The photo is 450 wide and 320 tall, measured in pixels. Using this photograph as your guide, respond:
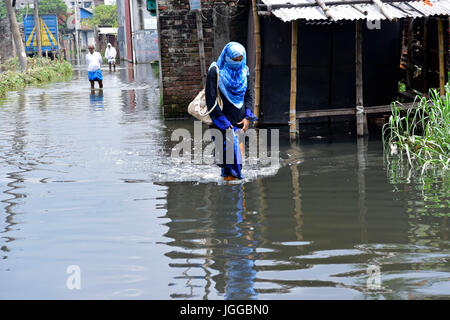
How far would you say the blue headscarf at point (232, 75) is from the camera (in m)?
7.73

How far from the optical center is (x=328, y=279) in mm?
4652

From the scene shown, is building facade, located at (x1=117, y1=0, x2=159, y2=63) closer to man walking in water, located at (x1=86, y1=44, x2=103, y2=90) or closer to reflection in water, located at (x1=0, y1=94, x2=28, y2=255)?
man walking in water, located at (x1=86, y1=44, x2=103, y2=90)

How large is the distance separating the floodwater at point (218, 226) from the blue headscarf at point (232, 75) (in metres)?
1.02

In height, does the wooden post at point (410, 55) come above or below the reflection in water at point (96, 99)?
above

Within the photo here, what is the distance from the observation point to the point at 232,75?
308 inches

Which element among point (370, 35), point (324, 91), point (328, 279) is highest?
point (370, 35)

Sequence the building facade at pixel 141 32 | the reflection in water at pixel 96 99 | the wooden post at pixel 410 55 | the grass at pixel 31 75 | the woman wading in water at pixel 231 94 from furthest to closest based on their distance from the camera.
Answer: the building facade at pixel 141 32
the grass at pixel 31 75
the reflection in water at pixel 96 99
the wooden post at pixel 410 55
the woman wading in water at pixel 231 94

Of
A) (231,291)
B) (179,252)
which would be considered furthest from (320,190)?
(231,291)

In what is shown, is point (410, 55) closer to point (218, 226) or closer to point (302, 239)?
point (218, 226)

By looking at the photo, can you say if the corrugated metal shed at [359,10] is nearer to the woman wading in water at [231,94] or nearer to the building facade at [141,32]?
the woman wading in water at [231,94]

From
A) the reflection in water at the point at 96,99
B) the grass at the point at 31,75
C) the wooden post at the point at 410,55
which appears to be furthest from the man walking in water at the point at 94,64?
the wooden post at the point at 410,55

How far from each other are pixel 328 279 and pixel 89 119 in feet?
35.4

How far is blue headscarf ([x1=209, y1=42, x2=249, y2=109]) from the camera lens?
773cm
